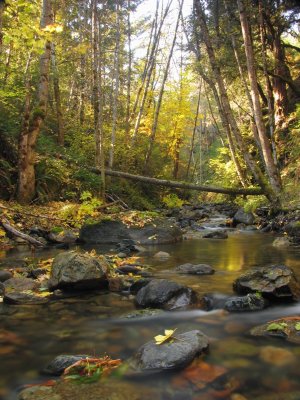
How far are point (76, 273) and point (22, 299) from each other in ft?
2.35

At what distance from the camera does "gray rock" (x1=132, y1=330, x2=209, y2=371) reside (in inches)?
110

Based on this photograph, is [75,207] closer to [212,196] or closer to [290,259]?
[290,259]

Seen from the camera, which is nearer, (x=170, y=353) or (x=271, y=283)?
(x=170, y=353)

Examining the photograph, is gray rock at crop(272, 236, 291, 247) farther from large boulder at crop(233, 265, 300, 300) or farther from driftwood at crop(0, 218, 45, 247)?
driftwood at crop(0, 218, 45, 247)

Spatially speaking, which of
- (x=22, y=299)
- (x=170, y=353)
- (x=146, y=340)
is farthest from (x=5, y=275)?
(x=170, y=353)

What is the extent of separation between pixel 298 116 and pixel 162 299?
13568 millimetres

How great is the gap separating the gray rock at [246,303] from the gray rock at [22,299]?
7.03 ft

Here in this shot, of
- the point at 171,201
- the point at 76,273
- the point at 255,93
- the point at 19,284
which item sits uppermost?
the point at 255,93

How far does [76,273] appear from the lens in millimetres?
4785

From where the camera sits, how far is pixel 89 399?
2.31 meters

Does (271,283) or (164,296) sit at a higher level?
(271,283)

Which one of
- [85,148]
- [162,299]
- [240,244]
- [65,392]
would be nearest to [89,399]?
[65,392]

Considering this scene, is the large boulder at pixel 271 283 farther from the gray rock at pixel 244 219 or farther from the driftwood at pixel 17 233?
the gray rock at pixel 244 219

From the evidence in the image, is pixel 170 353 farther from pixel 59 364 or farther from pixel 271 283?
pixel 271 283
